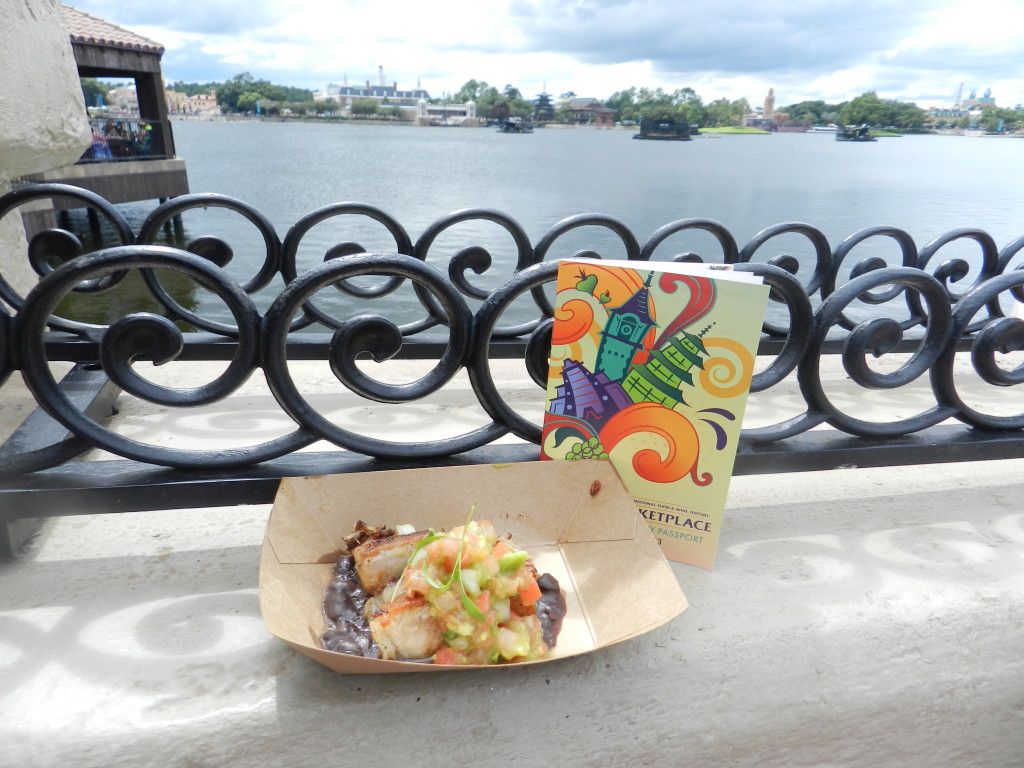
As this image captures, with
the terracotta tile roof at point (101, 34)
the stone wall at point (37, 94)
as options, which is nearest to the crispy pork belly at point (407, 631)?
the stone wall at point (37, 94)

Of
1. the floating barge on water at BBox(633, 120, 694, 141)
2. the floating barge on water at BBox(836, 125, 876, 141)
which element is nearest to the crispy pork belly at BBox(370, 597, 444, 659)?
the floating barge on water at BBox(836, 125, 876, 141)

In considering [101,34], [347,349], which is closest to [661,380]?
[347,349]

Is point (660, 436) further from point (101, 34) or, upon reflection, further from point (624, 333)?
point (101, 34)

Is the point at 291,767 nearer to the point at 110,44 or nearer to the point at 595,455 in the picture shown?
the point at 595,455

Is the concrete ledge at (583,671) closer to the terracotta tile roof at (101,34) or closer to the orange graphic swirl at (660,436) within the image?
the orange graphic swirl at (660,436)

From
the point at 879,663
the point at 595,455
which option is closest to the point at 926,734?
the point at 879,663

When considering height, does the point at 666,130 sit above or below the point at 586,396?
below
